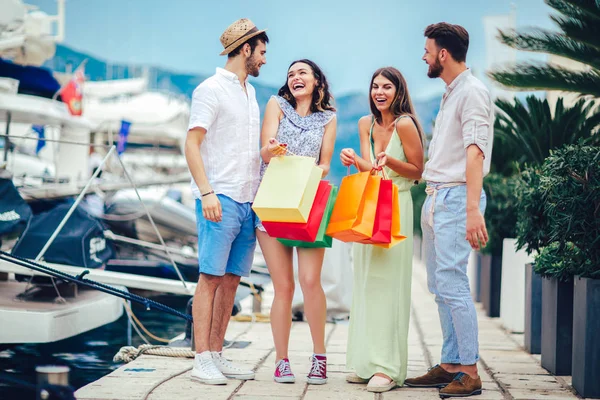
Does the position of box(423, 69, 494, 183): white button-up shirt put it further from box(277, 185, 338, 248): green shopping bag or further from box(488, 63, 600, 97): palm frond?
box(488, 63, 600, 97): palm frond

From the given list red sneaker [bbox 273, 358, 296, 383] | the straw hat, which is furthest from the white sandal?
the straw hat

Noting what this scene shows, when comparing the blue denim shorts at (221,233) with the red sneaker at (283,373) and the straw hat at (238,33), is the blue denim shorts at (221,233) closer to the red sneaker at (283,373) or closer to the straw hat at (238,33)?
the red sneaker at (283,373)

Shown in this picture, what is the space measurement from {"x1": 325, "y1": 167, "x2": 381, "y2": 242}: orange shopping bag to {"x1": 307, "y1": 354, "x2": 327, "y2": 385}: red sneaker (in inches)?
28.6

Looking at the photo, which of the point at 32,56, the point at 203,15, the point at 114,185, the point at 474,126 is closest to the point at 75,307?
the point at 474,126

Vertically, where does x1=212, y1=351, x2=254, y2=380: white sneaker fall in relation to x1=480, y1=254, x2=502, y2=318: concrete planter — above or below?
below

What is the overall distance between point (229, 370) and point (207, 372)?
222 mm

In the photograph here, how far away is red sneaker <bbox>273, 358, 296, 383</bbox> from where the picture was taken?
424 cm

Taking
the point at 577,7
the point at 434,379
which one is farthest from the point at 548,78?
the point at 434,379

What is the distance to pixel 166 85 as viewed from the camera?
42.8 meters

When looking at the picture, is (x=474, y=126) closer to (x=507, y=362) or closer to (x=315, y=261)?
(x=315, y=261)

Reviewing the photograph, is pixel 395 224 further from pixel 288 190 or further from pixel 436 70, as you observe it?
pixel 436 70

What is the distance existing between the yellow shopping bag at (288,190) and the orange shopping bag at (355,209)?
16 cm

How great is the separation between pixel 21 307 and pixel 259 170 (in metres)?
2.79

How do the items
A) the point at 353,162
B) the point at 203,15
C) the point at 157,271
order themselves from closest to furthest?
the point at 353,162 < the point at 157,271 < the point at 203,15
